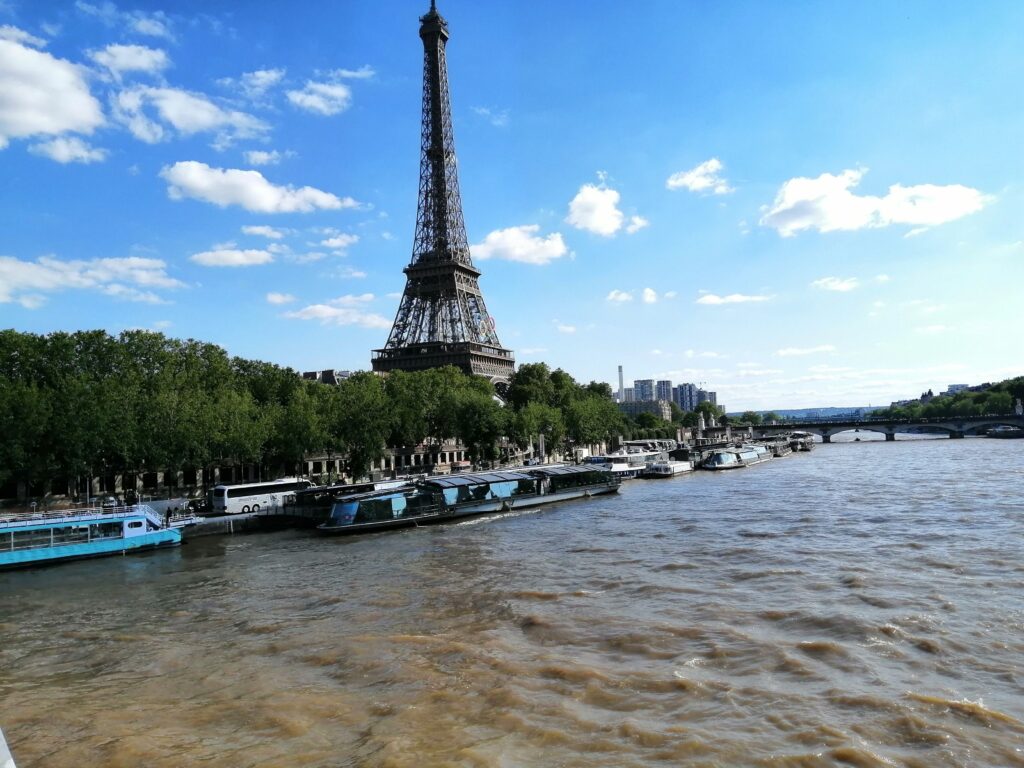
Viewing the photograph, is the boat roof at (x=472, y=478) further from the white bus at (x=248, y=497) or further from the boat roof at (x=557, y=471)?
the white bus at (x=248, y=497)

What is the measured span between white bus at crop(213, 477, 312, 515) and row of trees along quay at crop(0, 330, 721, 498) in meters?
5.67

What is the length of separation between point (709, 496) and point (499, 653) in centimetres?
3946

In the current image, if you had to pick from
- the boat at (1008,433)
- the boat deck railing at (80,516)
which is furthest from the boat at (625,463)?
the boat at (1008,433)

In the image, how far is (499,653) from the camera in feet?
57.2

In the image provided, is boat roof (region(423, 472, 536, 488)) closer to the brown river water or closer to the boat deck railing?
the brown river water

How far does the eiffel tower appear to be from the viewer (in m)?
125

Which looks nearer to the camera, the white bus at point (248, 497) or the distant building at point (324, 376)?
the white bus at point (248, 497)

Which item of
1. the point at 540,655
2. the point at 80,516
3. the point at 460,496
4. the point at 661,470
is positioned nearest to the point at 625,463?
the point at 661,470

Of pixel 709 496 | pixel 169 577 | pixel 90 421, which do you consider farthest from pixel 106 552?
pixel 709 496

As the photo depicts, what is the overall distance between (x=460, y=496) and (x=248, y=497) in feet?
45.7

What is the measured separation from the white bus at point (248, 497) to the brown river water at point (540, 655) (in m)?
13.0

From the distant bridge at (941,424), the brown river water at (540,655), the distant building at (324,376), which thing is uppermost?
the distant building at (324,376)

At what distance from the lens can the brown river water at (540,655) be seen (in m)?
12.5

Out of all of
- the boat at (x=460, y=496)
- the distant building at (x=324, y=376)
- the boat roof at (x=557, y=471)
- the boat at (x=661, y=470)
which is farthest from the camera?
the distant building at (x=324, y=376)
